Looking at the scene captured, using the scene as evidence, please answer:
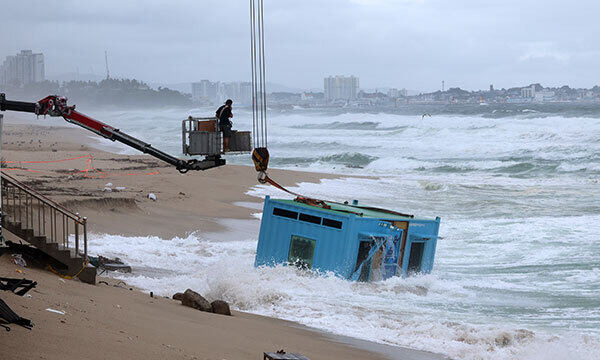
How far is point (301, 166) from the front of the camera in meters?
55.3

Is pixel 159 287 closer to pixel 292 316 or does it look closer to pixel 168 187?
pixel 292 316

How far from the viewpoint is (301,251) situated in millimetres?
17828

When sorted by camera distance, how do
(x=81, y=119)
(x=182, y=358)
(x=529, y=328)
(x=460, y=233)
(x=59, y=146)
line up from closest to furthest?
(x=182, y=358), (x=529, y=328), (x=81, y=119), (x=460, y=233), (x=59, y=146)

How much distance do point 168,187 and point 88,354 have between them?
24.2m

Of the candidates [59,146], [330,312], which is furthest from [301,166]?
[330,312]

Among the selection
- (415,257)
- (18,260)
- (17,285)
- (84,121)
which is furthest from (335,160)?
(17,285)

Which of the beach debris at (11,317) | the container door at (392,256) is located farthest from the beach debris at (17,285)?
the container door at (392,256)

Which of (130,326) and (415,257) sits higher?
(130,326)

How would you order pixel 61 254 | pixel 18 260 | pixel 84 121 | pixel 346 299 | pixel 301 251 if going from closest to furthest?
1. pixel 18 260
2. pixel 61 254
3. pixel 346 299
4. pixel 84 121
5. pixel 301 251

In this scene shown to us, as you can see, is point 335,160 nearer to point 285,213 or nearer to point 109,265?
point 285,213

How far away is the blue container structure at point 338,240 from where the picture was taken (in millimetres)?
17266

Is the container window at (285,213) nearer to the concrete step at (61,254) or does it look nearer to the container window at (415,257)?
the container window at (415,257)

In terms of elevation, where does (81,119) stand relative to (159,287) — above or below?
above

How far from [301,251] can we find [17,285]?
24.9 ft
